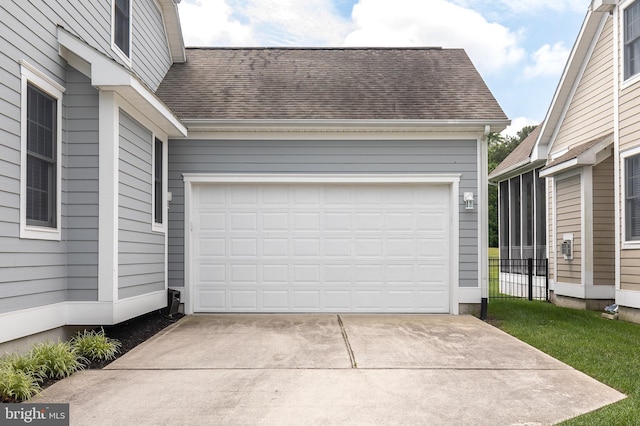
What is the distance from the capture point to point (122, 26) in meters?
8.73

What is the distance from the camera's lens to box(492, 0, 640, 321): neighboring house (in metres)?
9.30

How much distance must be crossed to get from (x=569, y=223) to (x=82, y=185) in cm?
944

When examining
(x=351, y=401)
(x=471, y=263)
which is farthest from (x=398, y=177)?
(x=351, y=401)

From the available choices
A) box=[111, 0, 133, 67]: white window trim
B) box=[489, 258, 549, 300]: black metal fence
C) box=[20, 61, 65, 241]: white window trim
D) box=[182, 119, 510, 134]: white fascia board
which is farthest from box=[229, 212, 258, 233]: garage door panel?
box=[489, 258, 549, 300]: black metal fence

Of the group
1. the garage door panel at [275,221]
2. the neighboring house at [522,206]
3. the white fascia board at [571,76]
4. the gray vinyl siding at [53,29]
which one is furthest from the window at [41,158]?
the neighboring house at [522,206]

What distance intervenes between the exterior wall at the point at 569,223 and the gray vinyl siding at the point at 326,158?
282 cm

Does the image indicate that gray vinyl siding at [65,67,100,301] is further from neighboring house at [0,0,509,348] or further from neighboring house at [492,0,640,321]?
neighboring house at [492,0,640,321]

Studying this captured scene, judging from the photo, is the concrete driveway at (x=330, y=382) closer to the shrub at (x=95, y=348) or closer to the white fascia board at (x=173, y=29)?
the shrub at (x=95, y=348)

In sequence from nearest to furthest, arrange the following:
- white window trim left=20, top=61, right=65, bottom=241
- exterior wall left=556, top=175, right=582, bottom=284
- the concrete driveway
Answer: the concrete driveway
white window trim left=20, top=61, right=65, bottom=241
exterior wall left=556, top=175, right=582, bottom=284

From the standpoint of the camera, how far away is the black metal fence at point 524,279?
505 inches

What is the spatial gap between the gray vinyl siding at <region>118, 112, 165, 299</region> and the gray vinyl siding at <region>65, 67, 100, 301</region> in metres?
0.36

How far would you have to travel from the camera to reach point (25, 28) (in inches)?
235

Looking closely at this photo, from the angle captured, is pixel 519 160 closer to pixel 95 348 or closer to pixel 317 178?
pixel 317 178

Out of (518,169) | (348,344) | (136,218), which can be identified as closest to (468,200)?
(348,344)
